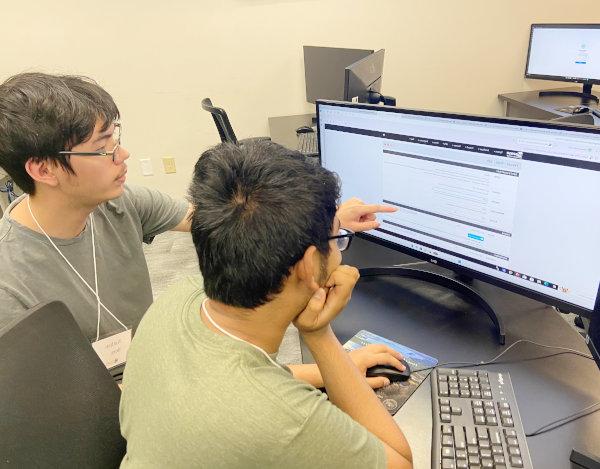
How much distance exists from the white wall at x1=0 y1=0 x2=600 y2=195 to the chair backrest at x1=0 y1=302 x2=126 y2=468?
8.33ft

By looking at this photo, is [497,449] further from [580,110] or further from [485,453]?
[580,110]

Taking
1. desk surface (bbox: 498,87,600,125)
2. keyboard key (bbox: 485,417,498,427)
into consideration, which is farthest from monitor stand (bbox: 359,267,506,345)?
desk surface (bbox: 498,87,600,125)

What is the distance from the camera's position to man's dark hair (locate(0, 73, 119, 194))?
1050 mm

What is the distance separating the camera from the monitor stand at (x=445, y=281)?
1.04m

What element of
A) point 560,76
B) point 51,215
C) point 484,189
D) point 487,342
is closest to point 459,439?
point 487,342

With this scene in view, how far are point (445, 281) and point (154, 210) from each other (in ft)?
2.85

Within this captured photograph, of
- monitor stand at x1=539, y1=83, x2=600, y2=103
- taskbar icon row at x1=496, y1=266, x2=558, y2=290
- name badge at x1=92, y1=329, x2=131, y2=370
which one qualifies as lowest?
name badge at x1=92, y1=329, x2=131, y2=370

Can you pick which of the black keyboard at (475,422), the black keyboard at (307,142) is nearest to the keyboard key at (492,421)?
the black keyboard at (475,422)

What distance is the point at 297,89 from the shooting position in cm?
322

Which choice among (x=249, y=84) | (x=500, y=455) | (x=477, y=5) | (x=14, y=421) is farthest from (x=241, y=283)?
(x=477, y=5)

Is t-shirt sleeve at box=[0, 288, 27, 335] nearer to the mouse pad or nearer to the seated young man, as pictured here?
the seated young man

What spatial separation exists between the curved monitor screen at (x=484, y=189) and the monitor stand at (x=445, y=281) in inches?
3.1

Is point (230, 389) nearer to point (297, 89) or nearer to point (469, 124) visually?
point (469, 124)

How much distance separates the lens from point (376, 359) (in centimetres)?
94
